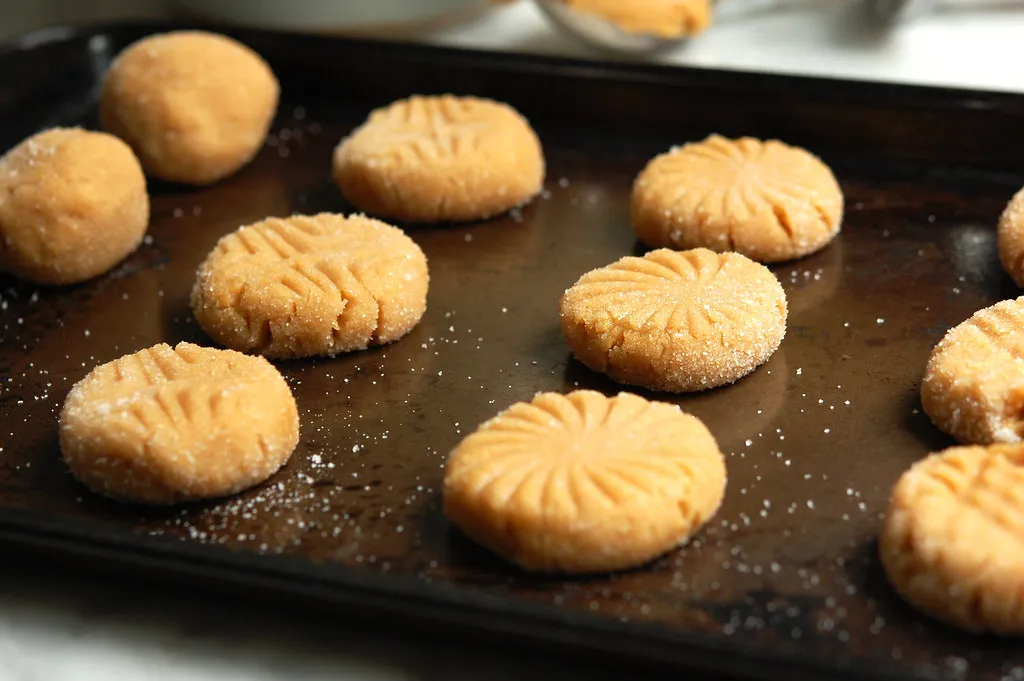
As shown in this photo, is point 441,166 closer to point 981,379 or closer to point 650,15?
point 650,15

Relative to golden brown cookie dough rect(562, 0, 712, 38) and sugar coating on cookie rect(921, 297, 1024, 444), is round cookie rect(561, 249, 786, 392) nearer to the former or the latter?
sugar coating on cookie rect(921, 297, 1024, 444)

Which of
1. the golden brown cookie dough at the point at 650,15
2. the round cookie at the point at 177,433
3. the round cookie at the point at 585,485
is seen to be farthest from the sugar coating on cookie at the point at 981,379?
the golden brown cookie dough at the point at 650,15

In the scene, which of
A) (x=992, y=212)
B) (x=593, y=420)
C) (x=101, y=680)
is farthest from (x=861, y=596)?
(x=992, y=212)

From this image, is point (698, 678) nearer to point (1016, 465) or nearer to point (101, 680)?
point (1016, 465)

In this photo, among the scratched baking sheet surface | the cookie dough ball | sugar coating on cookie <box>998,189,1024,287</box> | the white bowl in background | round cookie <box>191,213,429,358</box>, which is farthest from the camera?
the white bowl in background

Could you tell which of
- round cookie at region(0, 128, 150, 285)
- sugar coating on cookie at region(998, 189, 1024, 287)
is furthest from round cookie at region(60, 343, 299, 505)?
sugar coating on cookie at region(998, 189, 1024, 287)

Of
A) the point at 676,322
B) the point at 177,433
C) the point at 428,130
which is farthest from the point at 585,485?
the point at 428,130

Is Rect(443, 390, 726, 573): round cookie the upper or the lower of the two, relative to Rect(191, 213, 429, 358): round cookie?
upper
